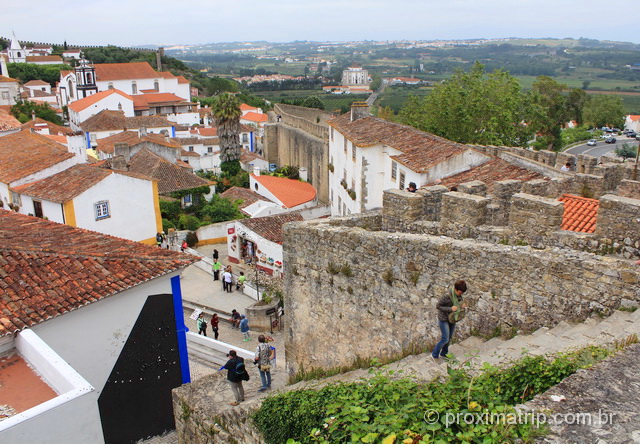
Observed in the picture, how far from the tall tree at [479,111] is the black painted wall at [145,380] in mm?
20830

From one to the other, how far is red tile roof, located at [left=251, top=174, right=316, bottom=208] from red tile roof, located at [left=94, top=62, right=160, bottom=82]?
58476 mm

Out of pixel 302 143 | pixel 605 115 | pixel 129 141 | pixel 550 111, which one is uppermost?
pixel 550 111

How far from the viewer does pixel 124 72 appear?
300ft

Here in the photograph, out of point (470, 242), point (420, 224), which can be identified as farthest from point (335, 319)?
point (470, 242)

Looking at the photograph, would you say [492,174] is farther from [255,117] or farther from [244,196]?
[255,117]

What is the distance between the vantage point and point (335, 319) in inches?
368

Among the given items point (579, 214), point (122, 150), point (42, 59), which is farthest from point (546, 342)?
point (42, 59)

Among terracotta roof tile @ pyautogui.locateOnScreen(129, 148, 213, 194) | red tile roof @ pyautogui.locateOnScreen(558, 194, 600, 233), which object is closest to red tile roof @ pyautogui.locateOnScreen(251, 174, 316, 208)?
terracotta roof tile @ pyautogui.locateOnScreen(129, 148, 213, 194)

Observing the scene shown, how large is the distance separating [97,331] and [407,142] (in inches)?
550

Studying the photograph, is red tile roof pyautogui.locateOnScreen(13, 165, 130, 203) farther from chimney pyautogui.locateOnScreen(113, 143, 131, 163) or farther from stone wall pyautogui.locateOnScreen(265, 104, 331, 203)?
stone wall pyautogui.locateOnScreen(265, 104, 331, 203)

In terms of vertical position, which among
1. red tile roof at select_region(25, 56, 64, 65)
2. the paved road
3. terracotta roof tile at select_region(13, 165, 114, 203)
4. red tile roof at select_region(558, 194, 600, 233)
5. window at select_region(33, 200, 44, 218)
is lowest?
the paved road

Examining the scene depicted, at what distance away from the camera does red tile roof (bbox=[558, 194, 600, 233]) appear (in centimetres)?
973

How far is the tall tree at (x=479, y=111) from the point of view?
27.6m

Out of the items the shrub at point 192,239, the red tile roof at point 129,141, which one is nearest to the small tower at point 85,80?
the red tile roof at point 129,141
